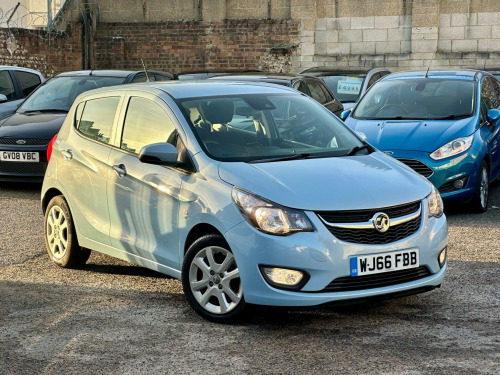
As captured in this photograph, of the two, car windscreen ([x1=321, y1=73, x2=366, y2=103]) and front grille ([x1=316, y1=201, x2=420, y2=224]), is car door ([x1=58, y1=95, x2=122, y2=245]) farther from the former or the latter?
car windscreen ([x1=321, y1=73, x2=366, y2=103])

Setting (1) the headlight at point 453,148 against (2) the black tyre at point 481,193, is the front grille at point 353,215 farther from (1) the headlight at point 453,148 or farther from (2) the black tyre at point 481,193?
(2) the black tyre at point 481,193

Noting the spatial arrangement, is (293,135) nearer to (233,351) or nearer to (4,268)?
(233,351)

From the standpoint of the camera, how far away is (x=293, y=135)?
6871 mm

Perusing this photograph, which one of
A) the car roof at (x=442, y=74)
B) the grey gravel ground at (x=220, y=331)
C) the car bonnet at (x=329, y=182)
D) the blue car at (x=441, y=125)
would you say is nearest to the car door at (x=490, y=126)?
the blue car at (x=441, y=125)

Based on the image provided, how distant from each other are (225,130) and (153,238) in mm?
903

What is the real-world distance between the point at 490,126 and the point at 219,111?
5.53m

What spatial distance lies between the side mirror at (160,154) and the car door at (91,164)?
757 millimetres

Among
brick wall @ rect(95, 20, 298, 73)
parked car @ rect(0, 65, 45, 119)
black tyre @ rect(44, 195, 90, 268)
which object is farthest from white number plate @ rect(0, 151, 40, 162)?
brick wall @ rect(95, 20, 298, 73)

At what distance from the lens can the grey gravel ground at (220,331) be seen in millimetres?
5176

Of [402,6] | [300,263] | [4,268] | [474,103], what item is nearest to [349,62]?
[402,6]

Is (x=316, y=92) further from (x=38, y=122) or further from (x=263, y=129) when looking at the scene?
(x=263, y=129)

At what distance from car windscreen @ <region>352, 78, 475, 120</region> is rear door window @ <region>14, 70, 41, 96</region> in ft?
21.5

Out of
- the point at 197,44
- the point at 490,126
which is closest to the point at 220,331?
the point at 490,126

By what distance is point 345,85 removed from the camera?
1681cm
